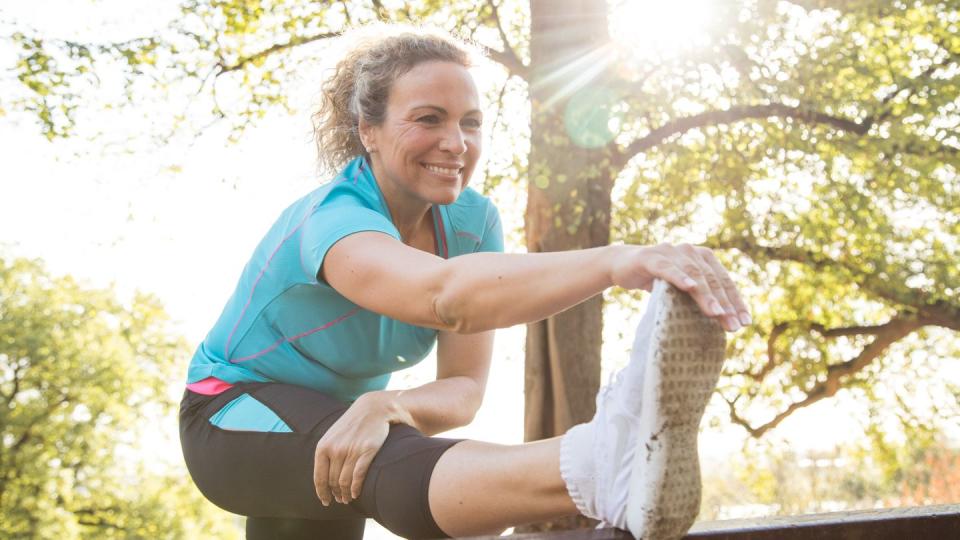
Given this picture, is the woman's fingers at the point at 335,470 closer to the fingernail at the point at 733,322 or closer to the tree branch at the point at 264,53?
the fingernail at the point at 733,322

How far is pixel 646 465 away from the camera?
4.55 feet

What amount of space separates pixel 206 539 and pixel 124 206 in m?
12.0

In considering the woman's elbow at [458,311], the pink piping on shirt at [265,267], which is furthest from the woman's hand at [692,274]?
the pink piping on shirt at [265,267]

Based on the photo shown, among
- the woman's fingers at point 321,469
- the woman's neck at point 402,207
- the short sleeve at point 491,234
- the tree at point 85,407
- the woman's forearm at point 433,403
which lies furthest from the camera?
the tree at point 85,407

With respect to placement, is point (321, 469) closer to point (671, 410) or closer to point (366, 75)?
point (671, 410)

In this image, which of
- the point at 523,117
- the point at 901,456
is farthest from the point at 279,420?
the point at 901,456

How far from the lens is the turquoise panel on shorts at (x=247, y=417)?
1.91 m

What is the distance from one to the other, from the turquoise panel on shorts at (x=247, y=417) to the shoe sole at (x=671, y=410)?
792 millimetres

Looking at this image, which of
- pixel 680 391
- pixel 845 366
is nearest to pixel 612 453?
pixel 680 391

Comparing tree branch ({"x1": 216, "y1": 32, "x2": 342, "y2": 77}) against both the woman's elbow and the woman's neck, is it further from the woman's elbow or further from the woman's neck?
the woman's elbow

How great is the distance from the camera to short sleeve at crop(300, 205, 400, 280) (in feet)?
5.68

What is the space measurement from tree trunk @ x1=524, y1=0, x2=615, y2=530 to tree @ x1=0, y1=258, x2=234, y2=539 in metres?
13.2

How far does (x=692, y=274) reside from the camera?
1355 millimetres

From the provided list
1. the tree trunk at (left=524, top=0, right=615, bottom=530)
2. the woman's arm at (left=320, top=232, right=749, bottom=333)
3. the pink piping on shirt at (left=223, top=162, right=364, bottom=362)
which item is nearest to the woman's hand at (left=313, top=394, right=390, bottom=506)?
the woman's arm at (left=320, top=232, right=749, bottom=333)
